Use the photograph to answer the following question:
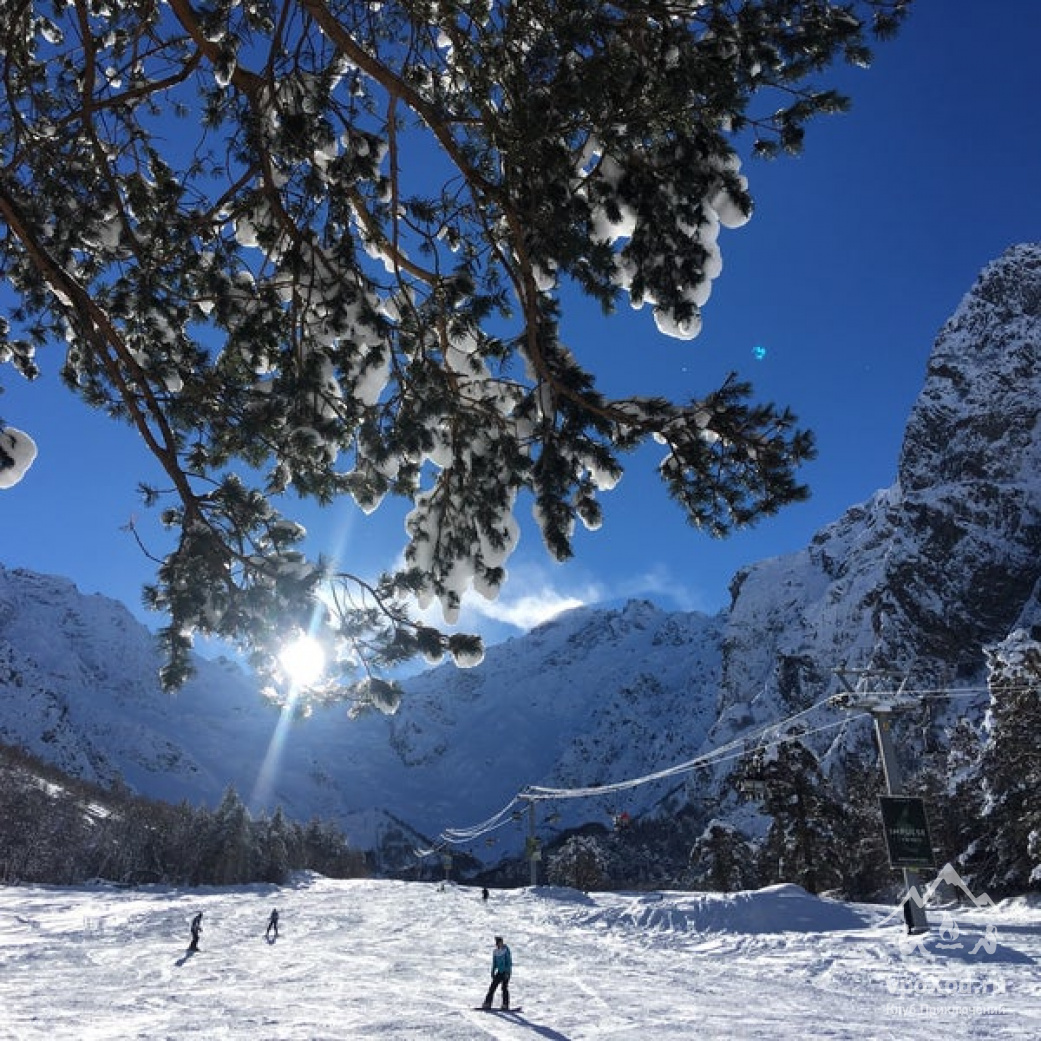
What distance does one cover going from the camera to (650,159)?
4.59 m

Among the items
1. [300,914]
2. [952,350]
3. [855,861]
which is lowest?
[300,914]

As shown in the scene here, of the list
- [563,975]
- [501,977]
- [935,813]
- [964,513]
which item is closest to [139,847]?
[935,813]

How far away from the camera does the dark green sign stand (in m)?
18.6

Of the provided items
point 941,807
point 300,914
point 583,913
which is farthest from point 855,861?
point 300,914

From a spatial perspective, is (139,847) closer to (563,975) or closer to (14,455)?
(563,975)

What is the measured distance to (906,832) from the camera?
18875 millimetres

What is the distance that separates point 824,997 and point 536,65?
47.5 ft

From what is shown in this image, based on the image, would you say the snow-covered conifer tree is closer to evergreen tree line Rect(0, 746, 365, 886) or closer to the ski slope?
the ski slope

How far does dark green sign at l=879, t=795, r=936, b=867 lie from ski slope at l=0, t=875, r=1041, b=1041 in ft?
5.52

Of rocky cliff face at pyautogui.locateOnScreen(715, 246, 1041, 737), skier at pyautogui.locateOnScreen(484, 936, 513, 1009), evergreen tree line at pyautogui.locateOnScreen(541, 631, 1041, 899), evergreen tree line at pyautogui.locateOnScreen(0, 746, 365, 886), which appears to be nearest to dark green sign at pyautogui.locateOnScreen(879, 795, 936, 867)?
evergreen tree line at pyautogui.locateOnScreen(541, 631, 1041, 899)

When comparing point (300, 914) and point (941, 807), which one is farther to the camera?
point (941, 807)

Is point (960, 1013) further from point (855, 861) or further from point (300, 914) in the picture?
point (855, 861)

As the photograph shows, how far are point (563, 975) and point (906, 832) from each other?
8.33 metres

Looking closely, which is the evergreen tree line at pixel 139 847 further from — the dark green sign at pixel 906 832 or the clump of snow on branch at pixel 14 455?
the clump of snow on branch at pixel 14 455
